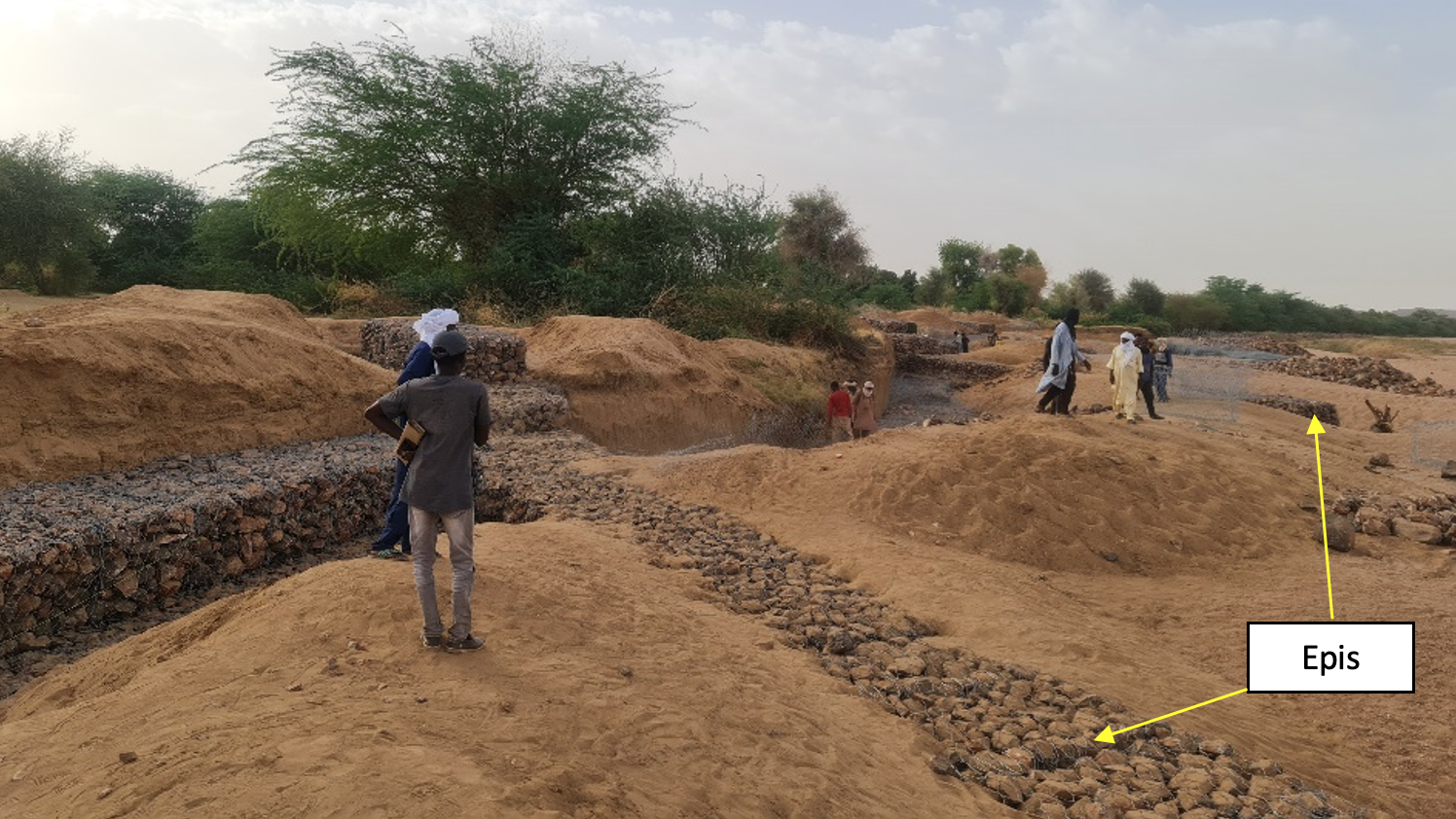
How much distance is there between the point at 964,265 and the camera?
57844 millimetres

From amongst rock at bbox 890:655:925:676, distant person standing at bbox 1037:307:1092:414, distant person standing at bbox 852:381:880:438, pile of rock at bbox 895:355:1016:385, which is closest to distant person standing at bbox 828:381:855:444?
distant person standing at bbox 852:381:880:438

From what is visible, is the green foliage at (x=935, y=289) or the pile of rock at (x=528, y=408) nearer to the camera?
the pile of rock at (x=528, y=408)

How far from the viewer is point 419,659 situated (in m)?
3.53

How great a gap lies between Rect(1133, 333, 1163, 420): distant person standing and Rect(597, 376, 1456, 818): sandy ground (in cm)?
237

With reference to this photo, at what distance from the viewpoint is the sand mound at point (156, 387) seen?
268 inches

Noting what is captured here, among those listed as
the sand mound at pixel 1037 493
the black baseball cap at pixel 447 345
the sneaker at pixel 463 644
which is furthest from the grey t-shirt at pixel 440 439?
the sand mound at pixel 1037 493

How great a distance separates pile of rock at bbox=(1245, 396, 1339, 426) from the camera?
17.2 m

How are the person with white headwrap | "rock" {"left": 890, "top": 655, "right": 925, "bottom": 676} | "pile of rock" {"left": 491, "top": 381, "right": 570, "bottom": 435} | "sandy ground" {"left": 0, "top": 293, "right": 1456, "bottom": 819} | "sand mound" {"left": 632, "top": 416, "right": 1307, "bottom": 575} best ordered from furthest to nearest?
1. "pile of rock" {"left": 491, "top": 381, "right": 570, "bottom": 435}
2. the person with white headwrap
3. "sand mound" {"left": 632, "top": 416, "right": 1307, "bottom": 575}
4. "rock" {"left": 890, "top": 655, "right": 925, "bottom": 676}
5. "sandy ground" {"left": 0, "top": 293, "right": 1456, "bottom": 819}

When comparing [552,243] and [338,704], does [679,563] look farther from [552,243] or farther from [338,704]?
[552,243]

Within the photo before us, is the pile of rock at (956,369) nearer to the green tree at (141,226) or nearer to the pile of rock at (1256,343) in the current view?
the pile of rock at (1256,343)

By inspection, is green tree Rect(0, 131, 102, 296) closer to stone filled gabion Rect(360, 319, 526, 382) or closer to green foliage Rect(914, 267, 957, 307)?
stone filled gabion Rect(360, 319, 526, 382)

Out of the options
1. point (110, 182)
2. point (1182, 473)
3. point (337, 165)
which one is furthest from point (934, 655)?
point (110, 182)

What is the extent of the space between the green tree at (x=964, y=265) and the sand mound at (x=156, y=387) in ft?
171

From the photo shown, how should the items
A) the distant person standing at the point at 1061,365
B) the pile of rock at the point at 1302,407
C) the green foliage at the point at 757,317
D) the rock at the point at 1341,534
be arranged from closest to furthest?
the rock at the point at 1341,534
the distant person standing at the point at 1061,365
the pile of rock at the point at 1302,407
the green foliage at the point at 757,317
